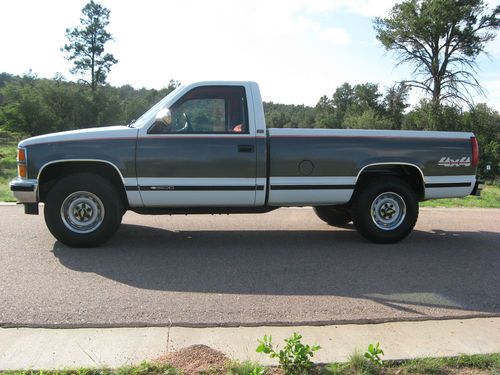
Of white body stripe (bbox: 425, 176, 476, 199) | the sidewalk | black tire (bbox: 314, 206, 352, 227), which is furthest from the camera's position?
black tire (bbox: 314, 206, 352, 227)

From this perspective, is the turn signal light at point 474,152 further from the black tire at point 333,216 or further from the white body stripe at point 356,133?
the black tire at point 333,216

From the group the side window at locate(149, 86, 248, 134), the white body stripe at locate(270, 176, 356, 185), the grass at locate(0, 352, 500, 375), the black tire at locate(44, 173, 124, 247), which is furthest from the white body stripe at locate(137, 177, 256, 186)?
the grass at locate(0, 352, 500, 375)

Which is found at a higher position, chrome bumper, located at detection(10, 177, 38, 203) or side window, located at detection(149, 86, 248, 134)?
side window, located at detection(149, 86, 248, 134)

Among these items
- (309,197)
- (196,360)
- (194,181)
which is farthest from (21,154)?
(196,360)

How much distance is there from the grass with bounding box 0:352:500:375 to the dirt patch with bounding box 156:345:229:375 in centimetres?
7

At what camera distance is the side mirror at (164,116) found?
20.6 feet

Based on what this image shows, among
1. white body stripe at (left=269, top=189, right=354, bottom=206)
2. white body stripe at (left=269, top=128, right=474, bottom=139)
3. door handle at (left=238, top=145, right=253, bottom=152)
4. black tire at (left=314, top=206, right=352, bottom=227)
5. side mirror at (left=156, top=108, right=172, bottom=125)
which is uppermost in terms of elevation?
side mirror at (left=156, top=108, right=172, bottom=125)

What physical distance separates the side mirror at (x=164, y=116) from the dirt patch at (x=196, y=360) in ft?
11.3

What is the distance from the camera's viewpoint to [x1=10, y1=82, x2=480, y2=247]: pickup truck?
20.2ft

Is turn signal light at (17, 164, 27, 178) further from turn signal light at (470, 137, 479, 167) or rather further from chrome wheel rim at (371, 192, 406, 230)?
turn signal light at (470, 137, 479, 167)

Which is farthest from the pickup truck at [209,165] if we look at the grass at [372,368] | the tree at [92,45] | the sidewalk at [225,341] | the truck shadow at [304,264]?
the tree at [92,45]

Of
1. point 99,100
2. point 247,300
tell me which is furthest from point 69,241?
point 99,100

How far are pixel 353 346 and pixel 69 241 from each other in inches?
160

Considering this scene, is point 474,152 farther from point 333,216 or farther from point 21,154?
point 21,154
